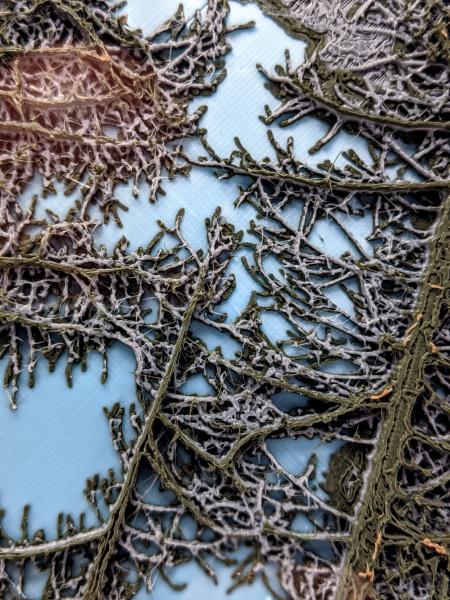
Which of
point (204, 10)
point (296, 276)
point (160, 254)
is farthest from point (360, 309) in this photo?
point (204, 10)

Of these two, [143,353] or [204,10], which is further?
[204,10]

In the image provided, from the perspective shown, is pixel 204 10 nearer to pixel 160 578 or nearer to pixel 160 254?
pixel 160 254

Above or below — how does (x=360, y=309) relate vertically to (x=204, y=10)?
below

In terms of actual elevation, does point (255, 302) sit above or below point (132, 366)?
above
